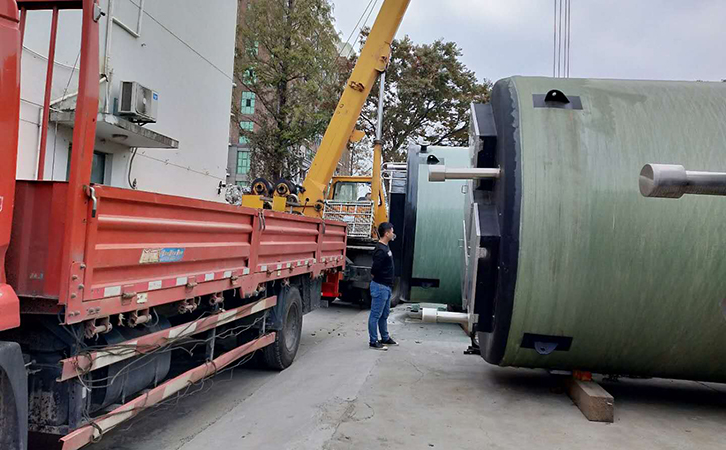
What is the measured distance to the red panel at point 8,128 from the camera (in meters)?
2.68

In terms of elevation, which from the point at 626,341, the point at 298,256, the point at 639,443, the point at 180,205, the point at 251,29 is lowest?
the point at 639,443

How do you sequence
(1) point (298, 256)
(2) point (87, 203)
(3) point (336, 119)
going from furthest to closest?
1. (3) point (336, 119)
2. (1) point (298, 256)
3. (2) point (87, 203)

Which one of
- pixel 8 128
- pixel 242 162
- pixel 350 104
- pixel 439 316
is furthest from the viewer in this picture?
pixel 242 162

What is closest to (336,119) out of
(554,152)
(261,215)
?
(261,215)

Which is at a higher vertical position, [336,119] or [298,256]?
[336,119]

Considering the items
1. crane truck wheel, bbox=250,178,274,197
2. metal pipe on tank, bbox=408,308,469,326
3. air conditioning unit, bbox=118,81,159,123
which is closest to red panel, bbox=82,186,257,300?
metal pipe on tank, bbox=408,308,469,326

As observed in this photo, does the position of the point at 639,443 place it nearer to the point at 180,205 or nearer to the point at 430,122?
the point at 180,205

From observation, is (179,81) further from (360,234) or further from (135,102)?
(360,234)

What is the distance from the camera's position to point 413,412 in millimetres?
5117

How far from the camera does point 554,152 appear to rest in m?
5.05

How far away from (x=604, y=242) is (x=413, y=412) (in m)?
2.26

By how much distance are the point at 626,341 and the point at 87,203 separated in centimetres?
453

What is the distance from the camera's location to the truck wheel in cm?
661

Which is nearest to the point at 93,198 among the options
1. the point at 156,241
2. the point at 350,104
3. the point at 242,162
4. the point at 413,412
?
the point at 156,241
